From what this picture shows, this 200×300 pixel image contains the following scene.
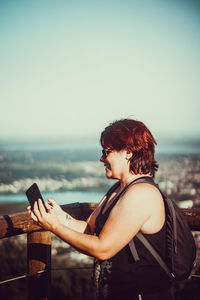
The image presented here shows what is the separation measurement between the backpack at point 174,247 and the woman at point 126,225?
0.10 ft

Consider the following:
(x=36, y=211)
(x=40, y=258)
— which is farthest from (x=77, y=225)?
(x=36, y=211)

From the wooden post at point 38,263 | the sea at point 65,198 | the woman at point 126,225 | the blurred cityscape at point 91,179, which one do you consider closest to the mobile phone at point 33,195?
the woman at point 126,225

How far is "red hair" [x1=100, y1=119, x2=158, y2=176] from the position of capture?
1.62 m

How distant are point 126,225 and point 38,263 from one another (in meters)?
0.96

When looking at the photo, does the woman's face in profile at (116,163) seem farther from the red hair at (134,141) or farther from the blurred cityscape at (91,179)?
the blurred cityscape at (91,179)

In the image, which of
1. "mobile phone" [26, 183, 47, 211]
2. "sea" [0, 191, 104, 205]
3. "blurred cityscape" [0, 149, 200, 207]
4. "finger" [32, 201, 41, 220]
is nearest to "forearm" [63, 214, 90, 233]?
"mobile phone" [26, 183, 47, 211]

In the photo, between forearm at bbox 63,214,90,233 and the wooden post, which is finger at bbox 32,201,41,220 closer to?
forearm at bbox 63,214,90,233

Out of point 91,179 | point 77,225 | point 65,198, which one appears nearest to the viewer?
point 77,225

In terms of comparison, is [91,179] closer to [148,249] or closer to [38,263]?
[38,263]

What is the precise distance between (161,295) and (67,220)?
72 centimetres

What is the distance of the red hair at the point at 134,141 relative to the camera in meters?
1.62

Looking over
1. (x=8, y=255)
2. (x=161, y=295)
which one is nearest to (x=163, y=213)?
(x=161, y=295)

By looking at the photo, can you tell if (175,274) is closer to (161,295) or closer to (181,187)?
(161,295)

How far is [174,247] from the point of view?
1.47 metres
